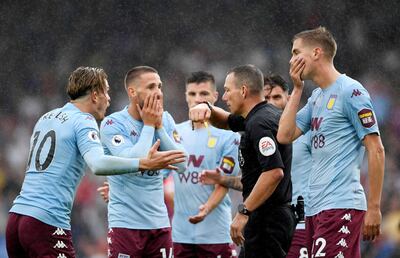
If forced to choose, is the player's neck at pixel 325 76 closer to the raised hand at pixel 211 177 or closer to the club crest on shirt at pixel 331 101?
the club crest on shirt at pixel 331 101

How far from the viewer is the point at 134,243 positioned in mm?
7266

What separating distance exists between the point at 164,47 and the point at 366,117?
9.69 meters

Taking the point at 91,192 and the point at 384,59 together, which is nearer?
the point at 91,192

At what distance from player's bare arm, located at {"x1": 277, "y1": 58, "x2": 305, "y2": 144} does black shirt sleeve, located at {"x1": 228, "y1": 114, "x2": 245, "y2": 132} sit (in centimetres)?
82

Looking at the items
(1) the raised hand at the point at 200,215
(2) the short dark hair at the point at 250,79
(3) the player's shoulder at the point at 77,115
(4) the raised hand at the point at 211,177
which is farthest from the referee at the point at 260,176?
(1) the raised hand at the point at 200,215

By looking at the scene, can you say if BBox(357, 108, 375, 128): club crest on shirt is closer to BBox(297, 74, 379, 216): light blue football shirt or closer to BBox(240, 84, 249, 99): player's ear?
BBox(297, 74, 379, 216): light blue football shirt

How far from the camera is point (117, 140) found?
7.33 m

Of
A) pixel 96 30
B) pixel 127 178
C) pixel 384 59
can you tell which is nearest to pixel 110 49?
pixel 96 30

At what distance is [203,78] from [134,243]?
96.9 inches

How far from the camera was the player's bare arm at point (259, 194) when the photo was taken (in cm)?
644

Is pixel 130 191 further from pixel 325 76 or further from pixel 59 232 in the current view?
pixel 325 76

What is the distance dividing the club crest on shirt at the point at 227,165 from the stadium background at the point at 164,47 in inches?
181

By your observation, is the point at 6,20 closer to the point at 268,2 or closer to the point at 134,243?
the point at 268,2

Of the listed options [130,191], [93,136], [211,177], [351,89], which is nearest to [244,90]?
[351,89]
